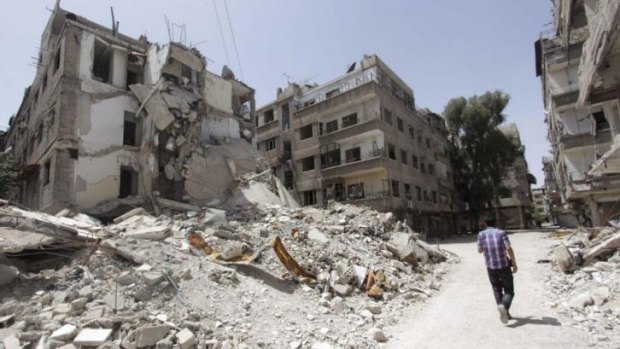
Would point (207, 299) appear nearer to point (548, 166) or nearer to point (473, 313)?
point (473, 313)

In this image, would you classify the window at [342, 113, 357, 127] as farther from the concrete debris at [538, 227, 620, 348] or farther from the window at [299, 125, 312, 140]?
the concrete debris at [538, 227, 620, 348]

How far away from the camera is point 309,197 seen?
3095cm

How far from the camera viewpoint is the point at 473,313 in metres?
6.88

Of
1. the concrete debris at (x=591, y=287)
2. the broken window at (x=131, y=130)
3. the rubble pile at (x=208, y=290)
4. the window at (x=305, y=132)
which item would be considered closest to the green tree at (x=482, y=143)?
the window at (x=305, y=132)

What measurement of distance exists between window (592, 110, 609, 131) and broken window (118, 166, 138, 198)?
27365 millimetres

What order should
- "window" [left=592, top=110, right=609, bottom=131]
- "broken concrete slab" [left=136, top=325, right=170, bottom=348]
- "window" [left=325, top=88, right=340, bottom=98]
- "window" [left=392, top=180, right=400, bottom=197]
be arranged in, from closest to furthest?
"broken concrete slab" [left=136, top=325, right=170, bottom=348] → "window" [left=592, top=110, right=609, bottom=131] → "window" [left=392, top=180, right=400, bottom=197] → "window" [left=325, top=88, right=340, bottom=98]

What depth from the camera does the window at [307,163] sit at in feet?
103

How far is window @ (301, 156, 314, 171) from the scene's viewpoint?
1232 inches

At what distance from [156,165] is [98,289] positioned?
10.4 metres

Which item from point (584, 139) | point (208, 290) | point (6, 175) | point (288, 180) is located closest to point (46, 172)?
point (6, 175)

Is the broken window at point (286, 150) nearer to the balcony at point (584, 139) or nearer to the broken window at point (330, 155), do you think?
the broken window at point (330, 155)

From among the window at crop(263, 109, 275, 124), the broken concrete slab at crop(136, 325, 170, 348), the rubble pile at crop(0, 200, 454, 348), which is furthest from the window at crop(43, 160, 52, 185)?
the window at crop(263, 109, 275, 124)

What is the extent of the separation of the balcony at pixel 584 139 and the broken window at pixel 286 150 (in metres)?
21.3

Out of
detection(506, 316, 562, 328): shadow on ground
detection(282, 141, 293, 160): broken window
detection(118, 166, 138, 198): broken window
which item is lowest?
detection(506, 316, 562, 328): shadow on ground
